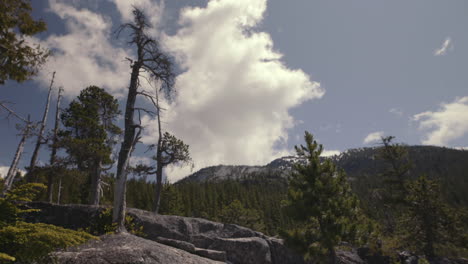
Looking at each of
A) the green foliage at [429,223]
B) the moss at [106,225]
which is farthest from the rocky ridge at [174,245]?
the green foliage at [429,223]

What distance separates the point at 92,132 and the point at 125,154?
12.2 metres

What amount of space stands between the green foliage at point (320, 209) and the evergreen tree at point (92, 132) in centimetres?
1432

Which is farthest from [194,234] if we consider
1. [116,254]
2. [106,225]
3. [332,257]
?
[116,254]

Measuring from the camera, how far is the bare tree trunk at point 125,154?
31.4ft

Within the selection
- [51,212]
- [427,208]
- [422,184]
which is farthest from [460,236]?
[51,212]

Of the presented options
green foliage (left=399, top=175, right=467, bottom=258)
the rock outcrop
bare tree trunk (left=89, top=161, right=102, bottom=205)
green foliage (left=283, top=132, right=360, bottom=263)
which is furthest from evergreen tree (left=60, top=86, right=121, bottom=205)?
green foliage (left=399, top=175, right=467, bottom=258)

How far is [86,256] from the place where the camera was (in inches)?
219

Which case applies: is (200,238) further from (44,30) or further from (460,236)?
(460,236)

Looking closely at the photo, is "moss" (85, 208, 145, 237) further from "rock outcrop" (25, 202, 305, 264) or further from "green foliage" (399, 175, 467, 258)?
"green foliage" (399, 175, 467, 258)

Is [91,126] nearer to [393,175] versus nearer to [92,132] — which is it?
[92,132]

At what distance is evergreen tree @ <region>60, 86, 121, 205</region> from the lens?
1789 cm

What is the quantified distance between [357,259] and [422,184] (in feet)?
27.8

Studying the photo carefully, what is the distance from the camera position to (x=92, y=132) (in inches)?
789

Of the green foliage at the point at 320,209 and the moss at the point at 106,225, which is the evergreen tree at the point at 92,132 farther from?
the green foliage at the point at 320,209
